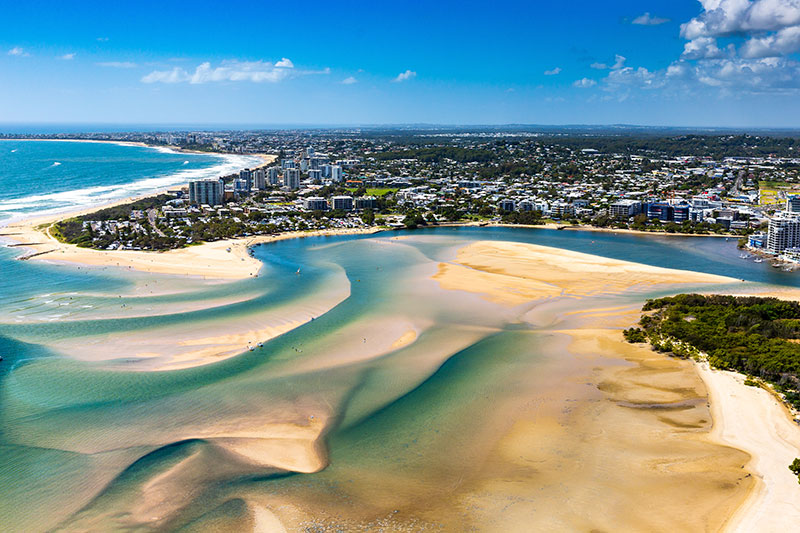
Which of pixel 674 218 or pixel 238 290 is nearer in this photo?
pixel 238 290

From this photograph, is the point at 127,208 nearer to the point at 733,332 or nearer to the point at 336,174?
the point at 336,174

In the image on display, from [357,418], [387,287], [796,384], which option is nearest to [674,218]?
[387,287]

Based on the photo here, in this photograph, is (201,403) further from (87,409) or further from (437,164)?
(437,164)

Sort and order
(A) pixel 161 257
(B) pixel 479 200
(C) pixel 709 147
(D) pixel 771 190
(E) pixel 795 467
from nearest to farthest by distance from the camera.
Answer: (E) pixel 795 467 < (A) pixel 161 257 < (B) pixel 479 200 < (D) pixel 771 190 < (C) pixel 709 147

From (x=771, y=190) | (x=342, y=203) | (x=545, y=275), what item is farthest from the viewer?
(x=771, y=190)

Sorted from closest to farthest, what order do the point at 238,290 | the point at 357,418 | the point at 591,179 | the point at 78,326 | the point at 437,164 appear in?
the point at 357,418 → the point at 78,326 → the point at 238,290 → the point at 591,179 → the point at 437,164

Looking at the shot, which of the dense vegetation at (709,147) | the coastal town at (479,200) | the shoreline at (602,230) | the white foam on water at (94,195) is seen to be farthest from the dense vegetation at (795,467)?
the dense vegetation at (709,147)

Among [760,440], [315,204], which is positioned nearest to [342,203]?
[315,204]
